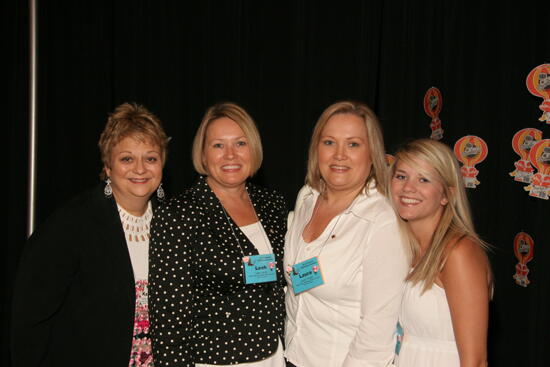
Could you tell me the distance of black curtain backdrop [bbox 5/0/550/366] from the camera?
3.08 meters

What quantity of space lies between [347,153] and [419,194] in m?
0.34

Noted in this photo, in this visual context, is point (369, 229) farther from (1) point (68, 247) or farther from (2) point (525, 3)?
(2) point (525, 3)

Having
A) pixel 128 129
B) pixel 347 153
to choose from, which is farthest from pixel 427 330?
pixel 128 129

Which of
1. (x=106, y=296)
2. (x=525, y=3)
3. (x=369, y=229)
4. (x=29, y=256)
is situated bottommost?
(x=106, y=296)

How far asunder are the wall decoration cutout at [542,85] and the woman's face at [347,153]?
166 cm

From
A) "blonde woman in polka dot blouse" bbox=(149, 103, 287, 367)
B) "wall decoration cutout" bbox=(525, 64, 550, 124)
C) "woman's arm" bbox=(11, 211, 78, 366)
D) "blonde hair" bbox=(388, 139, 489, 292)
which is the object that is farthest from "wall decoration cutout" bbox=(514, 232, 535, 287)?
"woman's arm" bbox=(11, 211, 78, 366)

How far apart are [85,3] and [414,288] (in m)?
3.51

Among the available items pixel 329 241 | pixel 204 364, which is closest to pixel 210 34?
pixel 329 241

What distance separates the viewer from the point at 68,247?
5.89 feet

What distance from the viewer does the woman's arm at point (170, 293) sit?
5.60 ft

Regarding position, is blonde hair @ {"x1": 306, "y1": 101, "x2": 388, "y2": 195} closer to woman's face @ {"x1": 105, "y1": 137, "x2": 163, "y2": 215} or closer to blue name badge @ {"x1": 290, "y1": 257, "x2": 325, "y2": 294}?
blue name badge @ {"x1": 290, "y1": 257, "x2": 325, "y2": 294}

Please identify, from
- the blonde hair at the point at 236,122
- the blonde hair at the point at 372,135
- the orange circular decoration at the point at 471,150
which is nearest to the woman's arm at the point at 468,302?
the blonde hair at the point at 372,135

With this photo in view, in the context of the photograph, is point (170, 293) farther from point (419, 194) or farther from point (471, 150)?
point (471, 150)

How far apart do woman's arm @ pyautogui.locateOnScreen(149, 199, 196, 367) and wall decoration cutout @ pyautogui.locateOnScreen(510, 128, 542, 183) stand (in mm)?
2360
